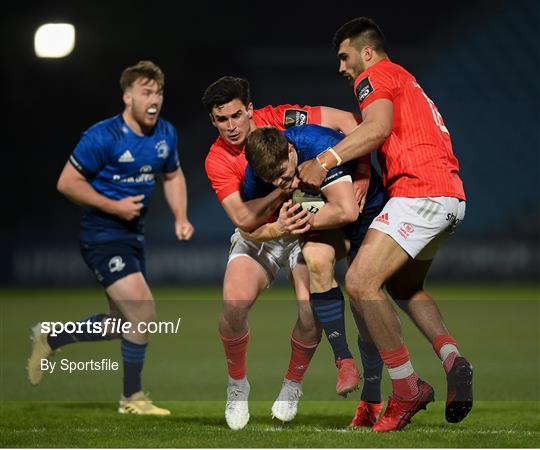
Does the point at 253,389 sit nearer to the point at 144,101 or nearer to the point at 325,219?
the point at 144,101

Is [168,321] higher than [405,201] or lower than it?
lower

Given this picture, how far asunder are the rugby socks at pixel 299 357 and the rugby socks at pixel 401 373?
0.66m

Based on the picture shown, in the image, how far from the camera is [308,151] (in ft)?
19.6

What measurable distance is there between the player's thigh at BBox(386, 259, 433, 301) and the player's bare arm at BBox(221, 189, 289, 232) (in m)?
0.88

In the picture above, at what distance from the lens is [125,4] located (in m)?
22.1

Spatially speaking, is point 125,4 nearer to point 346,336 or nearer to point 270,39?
point 270,39

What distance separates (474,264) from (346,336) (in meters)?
11.4

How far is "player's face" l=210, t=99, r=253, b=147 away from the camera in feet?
19.7

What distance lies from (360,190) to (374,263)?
53 cm

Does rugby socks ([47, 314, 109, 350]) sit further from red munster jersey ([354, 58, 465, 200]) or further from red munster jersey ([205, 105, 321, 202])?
red munster jersey ([354, 58, 465, 200])

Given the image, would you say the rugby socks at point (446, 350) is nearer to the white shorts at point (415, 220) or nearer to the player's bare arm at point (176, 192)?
the white shorts at point (415, 220)

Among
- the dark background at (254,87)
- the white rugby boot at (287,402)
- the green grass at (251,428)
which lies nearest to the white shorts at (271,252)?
the white rugby boot at (287,402)

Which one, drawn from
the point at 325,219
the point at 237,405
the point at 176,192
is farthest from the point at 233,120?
the point at 176,192

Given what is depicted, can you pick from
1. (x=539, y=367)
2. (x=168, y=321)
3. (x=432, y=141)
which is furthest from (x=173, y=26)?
(x=432, y=141)
